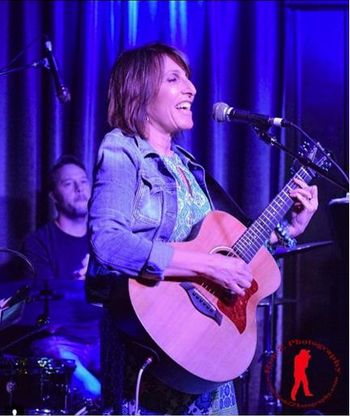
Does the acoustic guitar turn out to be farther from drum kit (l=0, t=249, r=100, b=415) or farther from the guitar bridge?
drum kit (l=0, t=249, r=100, b=415)

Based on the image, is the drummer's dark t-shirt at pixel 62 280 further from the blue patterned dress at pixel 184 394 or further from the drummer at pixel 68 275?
the blue patterned dress at pixel 184 394

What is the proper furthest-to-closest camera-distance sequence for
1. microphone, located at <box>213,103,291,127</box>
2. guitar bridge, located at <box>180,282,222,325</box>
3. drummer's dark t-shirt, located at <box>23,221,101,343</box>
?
drummer's dark t-shirt, located at <box>23,221,101,343</box> → microphone, located at <box>213,103,291,127</box> → guitar bridge, located at <box>180,282,222,325</box>

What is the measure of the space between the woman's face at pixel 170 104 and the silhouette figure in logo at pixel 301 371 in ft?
7.93

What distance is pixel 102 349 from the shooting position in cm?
202

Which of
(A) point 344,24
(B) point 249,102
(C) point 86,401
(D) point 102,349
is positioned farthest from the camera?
(A) point 344,24

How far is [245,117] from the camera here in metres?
2.19

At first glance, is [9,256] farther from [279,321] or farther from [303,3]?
[303,3]

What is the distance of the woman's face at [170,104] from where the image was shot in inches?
86.2

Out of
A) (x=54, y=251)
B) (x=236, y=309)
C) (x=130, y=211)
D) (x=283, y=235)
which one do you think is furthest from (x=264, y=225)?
(x=54, y=251)

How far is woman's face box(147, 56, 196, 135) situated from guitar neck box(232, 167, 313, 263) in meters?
0.39

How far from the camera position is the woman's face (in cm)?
219

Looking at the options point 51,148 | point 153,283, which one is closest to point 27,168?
point 51,148

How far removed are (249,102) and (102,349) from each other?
2.43 m

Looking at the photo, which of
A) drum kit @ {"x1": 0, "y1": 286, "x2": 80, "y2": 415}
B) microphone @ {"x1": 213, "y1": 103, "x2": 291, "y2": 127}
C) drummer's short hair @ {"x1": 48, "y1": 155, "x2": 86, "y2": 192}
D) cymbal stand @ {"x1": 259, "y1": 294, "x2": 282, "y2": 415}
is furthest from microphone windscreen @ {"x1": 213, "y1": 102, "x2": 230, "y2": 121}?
drummer's short hair @ {"x1": 48, "y1": 155, "x2": 86, "y2": 192}
